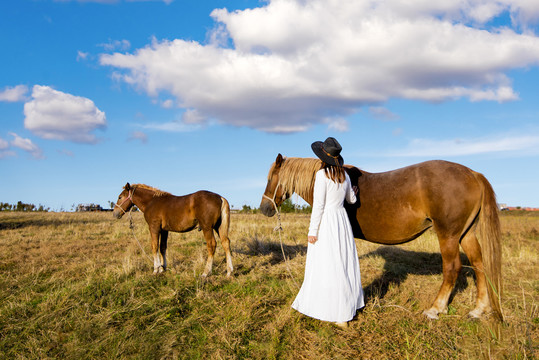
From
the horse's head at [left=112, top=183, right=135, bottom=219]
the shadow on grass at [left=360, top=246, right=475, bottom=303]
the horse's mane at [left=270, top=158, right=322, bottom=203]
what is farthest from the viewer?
the horse's head at [left=112, top=183, right=135, bottom=219]

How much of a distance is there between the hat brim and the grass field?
226 centimetres

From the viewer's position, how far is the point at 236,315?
501 centimetres

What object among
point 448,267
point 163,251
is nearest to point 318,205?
point 448,267

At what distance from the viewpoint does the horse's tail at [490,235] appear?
195 inches

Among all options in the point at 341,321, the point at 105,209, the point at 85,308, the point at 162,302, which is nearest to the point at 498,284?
the point at 341,321

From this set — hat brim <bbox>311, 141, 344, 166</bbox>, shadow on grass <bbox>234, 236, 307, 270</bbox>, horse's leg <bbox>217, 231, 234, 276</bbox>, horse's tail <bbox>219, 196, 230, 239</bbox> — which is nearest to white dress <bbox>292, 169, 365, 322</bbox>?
hat brim <bbox>311, 141, 344, 166</bbox>

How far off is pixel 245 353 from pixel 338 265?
162cm

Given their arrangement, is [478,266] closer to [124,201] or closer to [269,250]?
A: [269,250]

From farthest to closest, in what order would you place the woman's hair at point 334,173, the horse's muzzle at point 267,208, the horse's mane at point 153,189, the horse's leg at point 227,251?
the horse's mane at point 153,189 < the horse's leg at point 227,251 < the horse's muzzle at point 267,208 < the woman's hair at point 334,173

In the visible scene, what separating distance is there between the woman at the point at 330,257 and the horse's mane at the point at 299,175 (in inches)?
37.1

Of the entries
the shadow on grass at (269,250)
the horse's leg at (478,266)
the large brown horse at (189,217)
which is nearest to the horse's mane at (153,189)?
the large brown horse at (189,217)

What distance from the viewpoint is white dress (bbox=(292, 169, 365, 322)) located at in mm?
4488

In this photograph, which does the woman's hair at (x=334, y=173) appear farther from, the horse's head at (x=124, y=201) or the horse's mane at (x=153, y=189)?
the horse's head at (x=124, y=201)

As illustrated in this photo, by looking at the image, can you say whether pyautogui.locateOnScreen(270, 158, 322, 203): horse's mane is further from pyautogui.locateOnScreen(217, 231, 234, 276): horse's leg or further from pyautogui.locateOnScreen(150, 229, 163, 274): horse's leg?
pyautogui.locateOnScreen(150, 229, 163, 274): horse's leg
